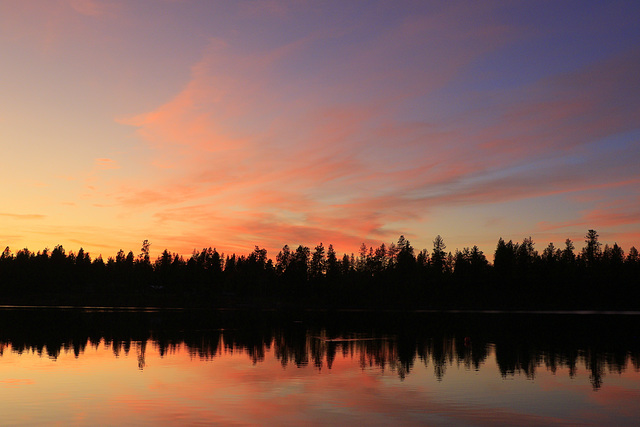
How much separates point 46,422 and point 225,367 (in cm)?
2312

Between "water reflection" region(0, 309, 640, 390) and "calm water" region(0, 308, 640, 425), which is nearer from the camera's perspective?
"calm water" region(0, 308, 640, 425)

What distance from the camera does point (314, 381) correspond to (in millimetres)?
44312

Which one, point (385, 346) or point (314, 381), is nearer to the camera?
point (314, 381)

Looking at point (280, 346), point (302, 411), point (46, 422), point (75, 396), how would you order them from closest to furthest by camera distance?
point (46, 422) < point (302, 411) < point (75, 396) < point (280, 346)

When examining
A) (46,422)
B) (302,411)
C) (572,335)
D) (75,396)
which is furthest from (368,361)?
(572,335)

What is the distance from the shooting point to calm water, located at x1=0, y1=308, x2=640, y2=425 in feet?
106

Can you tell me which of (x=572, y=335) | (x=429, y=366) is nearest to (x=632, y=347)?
(x=572, y=335)

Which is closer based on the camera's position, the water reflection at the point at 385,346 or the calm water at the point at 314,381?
the calm water at the point at 314,381

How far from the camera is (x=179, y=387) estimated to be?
4125 cm

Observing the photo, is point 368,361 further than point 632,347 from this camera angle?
No

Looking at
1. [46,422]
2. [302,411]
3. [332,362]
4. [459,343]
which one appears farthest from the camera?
[459,343]

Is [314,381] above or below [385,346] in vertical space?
A: below

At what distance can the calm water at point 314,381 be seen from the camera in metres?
32.3

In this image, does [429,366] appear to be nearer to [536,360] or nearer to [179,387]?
[536,360]
